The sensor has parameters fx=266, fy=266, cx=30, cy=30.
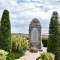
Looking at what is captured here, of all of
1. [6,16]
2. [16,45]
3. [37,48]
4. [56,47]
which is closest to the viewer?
[56,47]

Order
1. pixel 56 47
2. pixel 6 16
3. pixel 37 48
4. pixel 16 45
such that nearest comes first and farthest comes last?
pixel 56 47
pixel 6 16
pixel 16 45
pixel 37 48

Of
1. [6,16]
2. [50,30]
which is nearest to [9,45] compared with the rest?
[6,16]

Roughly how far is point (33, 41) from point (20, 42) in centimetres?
362

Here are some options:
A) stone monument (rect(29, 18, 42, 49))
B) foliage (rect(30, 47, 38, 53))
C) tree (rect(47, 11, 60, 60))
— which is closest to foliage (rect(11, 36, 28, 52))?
foliage (rect(30, 47, 38, 53))

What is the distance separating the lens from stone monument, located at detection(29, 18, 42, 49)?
1109 inches

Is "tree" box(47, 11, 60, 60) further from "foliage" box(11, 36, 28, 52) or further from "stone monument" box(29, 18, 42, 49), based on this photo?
"stone monument" box(29, 18, 42, 49)

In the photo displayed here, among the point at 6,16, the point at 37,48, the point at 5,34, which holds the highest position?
the point at 6,16

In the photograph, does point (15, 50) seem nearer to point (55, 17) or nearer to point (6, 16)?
point (6, 16)

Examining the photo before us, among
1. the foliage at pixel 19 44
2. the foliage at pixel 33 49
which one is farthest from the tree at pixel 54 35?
the foliage at pixel 33 49

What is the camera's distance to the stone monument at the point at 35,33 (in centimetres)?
2816

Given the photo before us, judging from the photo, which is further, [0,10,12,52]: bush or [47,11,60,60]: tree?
[0,10,12,52]: bush

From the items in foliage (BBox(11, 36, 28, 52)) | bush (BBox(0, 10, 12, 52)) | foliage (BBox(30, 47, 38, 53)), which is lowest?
foliage (BBox(30, 47, 38, 53))

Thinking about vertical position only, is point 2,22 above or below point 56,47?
above

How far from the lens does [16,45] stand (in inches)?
969
